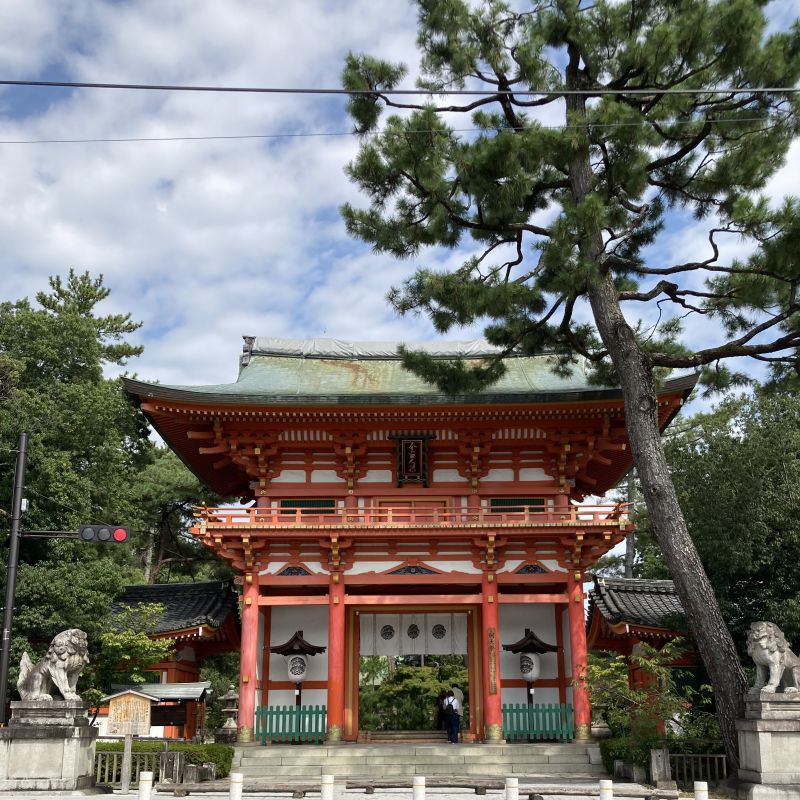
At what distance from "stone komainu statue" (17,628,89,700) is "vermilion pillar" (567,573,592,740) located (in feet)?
32.1

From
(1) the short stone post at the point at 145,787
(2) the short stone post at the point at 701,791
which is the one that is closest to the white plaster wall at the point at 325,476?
(1) the short stone post at the point at 145,787

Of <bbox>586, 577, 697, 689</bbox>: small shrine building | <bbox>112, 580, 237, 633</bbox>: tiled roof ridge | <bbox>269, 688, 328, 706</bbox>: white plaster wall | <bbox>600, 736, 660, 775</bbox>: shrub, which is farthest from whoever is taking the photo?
<bbox>112, 580, 237, 633</bbox>: tiled roof ridge

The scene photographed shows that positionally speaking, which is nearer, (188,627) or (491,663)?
(491,663)

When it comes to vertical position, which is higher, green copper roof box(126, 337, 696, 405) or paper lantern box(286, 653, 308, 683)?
green copper roof box(126, 337, 696, 405)

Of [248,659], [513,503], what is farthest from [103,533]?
[513,503]

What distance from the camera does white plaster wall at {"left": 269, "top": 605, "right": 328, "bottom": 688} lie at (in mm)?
19531

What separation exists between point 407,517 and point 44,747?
868cm

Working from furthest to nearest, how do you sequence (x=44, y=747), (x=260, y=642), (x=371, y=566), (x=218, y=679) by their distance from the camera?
(x=218, y=679) → (x=260, y=642) → (x=371, y=566) → (x=44, y=747)

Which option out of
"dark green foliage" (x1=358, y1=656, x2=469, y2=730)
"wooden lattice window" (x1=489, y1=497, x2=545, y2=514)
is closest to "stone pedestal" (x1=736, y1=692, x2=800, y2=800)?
"wooden lattice window" (x1=489, y1=497, x2=545, y2=514)

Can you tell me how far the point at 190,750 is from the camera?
15820 mm

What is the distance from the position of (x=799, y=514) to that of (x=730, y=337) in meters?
5.70

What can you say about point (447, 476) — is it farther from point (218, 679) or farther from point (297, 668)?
point (218, 679)

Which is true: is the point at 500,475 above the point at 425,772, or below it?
above

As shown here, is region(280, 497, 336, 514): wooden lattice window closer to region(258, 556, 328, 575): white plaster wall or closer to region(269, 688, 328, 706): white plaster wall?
region(258, 556, 328, 575): white plaster wall
